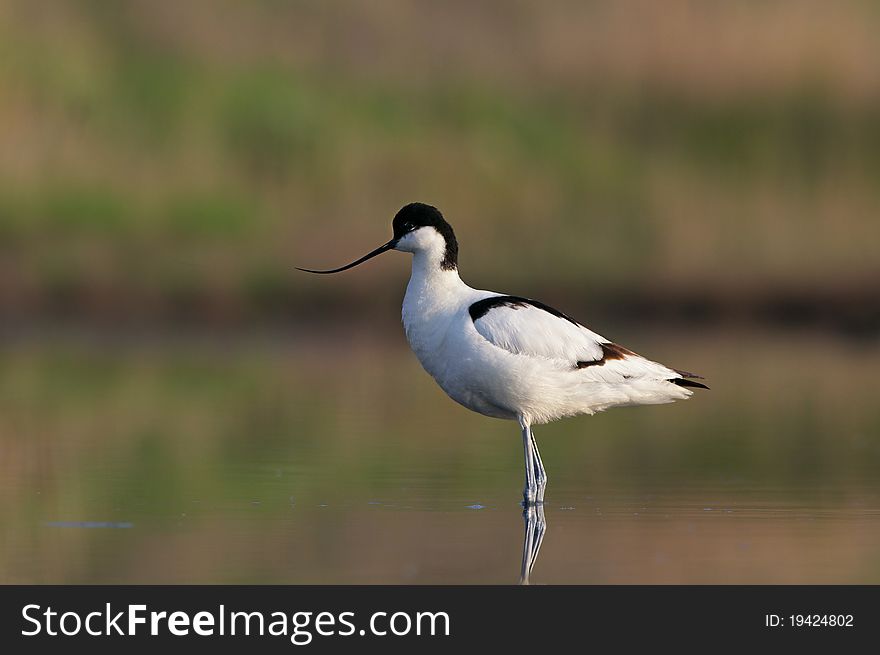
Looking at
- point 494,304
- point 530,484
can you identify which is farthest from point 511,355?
point 530,484

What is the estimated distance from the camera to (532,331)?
8.80m

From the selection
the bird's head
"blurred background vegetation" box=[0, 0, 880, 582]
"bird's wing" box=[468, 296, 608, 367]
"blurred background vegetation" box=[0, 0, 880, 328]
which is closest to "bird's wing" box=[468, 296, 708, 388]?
"bird's wing" box=[468, 296, 608, 367]

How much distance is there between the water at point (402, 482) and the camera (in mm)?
6926

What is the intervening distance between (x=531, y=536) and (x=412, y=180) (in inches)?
582

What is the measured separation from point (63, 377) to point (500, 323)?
695 cm

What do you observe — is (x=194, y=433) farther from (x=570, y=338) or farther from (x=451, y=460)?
(x=570, y=338)

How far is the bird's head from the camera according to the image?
9.15 metres

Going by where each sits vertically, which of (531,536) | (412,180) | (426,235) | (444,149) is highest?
(444,149)

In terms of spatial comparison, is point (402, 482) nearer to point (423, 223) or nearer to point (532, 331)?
point (532, 331)

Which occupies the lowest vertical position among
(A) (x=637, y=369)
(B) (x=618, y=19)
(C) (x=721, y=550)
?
(C) (x=721, y=550)

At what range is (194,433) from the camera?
11258 mm

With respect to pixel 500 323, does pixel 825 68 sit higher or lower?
higher

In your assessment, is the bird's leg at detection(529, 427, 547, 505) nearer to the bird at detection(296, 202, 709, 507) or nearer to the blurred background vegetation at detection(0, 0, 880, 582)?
the bird at detection(296, 202, 709, 507)

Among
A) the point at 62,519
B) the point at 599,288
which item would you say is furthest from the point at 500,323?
the point at 599,288
